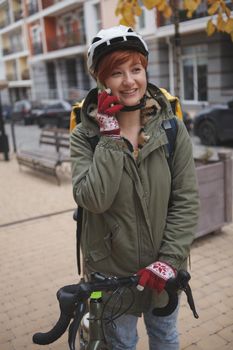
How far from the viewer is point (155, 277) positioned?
1.77m

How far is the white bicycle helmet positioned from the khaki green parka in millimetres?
248

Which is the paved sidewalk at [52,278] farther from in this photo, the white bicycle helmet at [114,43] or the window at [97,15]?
the window at [97,15]

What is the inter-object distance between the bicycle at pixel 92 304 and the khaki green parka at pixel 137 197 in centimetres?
17

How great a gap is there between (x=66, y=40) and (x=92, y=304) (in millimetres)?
30202

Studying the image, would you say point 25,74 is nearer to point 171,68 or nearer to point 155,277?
point 171,68

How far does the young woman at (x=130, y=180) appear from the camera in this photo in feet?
5.91

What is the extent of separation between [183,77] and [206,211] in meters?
17.5

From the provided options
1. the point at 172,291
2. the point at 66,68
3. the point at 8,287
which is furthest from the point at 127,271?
the point at 66,68

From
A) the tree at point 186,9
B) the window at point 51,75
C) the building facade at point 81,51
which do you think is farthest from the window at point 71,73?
the tree at point 186,9

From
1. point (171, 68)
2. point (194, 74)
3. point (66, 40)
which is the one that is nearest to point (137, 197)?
point (194, 74)

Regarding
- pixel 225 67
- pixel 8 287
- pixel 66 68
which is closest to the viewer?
pixel 8 287

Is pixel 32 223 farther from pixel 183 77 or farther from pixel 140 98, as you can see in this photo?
pixel 183 77

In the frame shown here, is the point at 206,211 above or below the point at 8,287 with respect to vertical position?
above

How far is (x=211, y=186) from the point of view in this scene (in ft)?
15.3
